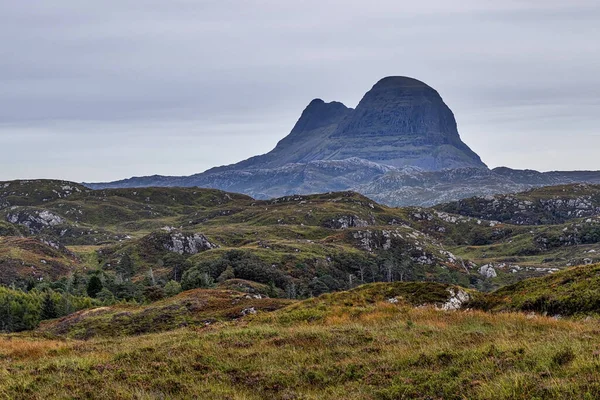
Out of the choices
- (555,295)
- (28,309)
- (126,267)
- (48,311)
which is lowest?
(126,267)

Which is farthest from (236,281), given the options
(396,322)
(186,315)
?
(396,322)

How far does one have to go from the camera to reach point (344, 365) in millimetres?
16938

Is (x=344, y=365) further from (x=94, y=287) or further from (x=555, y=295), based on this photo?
(x=94, y=287)

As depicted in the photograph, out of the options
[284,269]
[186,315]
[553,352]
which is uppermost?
[553,352]

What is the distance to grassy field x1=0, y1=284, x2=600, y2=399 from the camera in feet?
43.6

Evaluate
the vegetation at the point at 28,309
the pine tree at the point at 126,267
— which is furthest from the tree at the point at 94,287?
the pine tree at the point at 126,267

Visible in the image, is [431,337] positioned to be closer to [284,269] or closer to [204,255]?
[284,269]

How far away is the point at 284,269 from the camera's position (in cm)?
17838

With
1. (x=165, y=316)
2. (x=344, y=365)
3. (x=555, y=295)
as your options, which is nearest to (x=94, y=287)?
(x=165, y=316)

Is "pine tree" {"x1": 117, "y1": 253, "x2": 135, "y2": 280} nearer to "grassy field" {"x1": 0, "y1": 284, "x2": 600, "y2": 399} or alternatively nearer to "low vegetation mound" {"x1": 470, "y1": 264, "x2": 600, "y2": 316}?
"grassy field" {"x1": 0, "y1": 284, "x2": 600, "y2": 399}

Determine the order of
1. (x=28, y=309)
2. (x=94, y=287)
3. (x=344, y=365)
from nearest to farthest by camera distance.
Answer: (x=344, y=365), (x=28, y=309), (x=94, y=287)

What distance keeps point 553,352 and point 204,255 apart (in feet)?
585

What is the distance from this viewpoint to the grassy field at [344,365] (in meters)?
13.3

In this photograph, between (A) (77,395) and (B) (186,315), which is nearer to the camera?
(A) (77,395)
